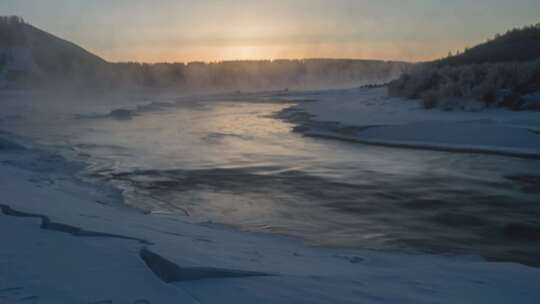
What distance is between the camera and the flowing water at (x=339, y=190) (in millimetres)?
6465

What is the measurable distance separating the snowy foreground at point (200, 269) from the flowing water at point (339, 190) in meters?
0.79

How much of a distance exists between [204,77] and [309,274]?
92483 mm

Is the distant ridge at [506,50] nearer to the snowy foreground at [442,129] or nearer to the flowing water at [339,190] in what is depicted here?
the snowy foreground at [442,129]

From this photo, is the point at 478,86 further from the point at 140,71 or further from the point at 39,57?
the point at 140,71

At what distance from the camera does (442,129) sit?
1502 centimetres

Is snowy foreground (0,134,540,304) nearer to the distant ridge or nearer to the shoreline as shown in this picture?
the shoreline

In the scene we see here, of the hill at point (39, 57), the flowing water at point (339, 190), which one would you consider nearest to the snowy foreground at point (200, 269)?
the flowing water at point (339, 190)

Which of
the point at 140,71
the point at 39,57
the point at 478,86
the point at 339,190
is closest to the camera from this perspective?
the point at 339,190

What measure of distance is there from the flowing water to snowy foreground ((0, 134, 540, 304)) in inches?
31.3

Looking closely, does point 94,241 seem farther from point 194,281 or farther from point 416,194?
point 416,194

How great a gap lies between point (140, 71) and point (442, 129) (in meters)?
76.1

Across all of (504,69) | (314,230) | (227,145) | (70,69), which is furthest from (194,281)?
(70,69)

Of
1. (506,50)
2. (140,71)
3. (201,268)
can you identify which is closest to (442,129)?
(201,268)

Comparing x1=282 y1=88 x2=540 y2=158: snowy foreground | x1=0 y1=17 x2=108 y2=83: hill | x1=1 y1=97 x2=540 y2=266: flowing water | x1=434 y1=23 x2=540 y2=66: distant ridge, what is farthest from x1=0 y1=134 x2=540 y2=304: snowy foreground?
x1=0 y1=17 x2=108 y2=83: hill
